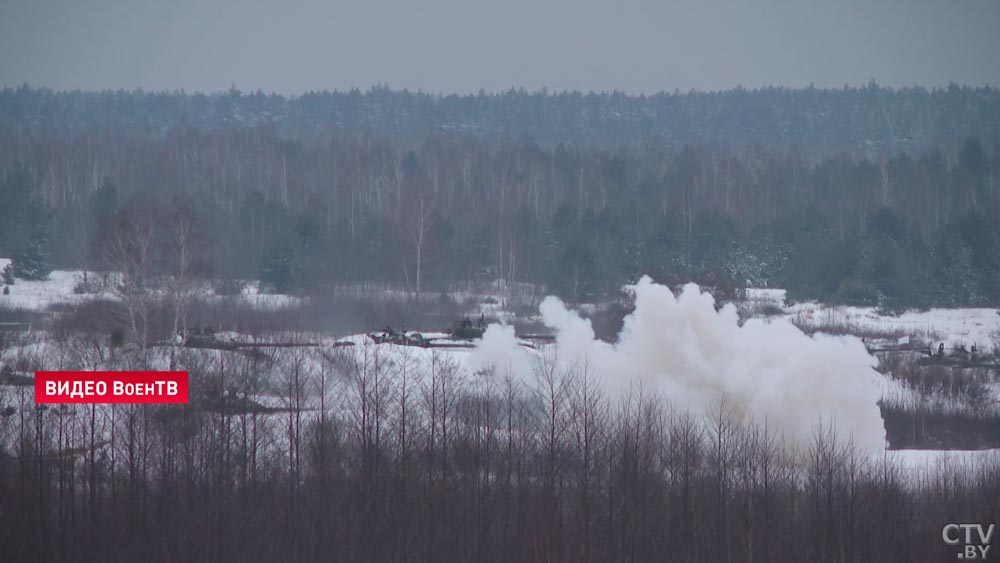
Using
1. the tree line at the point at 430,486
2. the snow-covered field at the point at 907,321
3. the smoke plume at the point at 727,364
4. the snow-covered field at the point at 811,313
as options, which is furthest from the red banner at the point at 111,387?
the snow-covered field at the point at 907,321

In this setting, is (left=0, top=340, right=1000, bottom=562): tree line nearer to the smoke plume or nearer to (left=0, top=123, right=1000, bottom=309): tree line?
the smoke plume

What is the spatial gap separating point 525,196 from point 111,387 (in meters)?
65.5

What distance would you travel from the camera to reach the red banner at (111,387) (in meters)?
30.6

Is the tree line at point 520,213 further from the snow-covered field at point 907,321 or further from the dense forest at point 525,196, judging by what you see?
the snow-covered field at point 907,321

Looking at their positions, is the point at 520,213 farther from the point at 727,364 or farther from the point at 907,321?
the point at 727,364

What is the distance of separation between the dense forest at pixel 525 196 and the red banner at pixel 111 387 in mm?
21869

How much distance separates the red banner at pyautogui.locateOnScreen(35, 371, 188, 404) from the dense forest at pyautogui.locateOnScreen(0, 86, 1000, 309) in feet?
71.8

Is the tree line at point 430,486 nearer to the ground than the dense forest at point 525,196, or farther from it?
nearer to the ground

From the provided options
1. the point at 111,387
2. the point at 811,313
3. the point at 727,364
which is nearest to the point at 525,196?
the point at 811,313

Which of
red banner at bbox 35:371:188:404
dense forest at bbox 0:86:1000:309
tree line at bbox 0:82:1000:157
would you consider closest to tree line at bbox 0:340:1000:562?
red banner at bbox 35:371:188:404

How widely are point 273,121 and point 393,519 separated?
4696 inches

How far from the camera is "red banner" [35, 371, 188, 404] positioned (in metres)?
30.6

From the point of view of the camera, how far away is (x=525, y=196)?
95.3 metres

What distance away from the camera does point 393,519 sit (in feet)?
94.4
